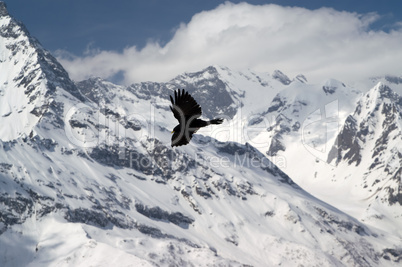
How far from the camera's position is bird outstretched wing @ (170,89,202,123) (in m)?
34.1

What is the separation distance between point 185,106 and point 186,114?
55 cm

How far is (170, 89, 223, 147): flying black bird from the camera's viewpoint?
112 ft

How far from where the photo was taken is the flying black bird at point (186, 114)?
34.1 metres

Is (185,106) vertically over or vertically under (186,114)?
over

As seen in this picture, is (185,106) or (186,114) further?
(186,114)

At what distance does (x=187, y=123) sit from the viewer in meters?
35.2

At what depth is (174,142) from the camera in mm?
36562

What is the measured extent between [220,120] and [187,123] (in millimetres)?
2089

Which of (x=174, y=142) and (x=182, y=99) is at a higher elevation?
(x=182, y=99)

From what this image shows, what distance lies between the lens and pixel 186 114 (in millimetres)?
34594

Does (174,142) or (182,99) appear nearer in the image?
(182,99)

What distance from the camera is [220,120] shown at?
1355 inches

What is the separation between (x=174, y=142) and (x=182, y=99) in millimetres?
3544

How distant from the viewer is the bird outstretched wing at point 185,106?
34.1 m
